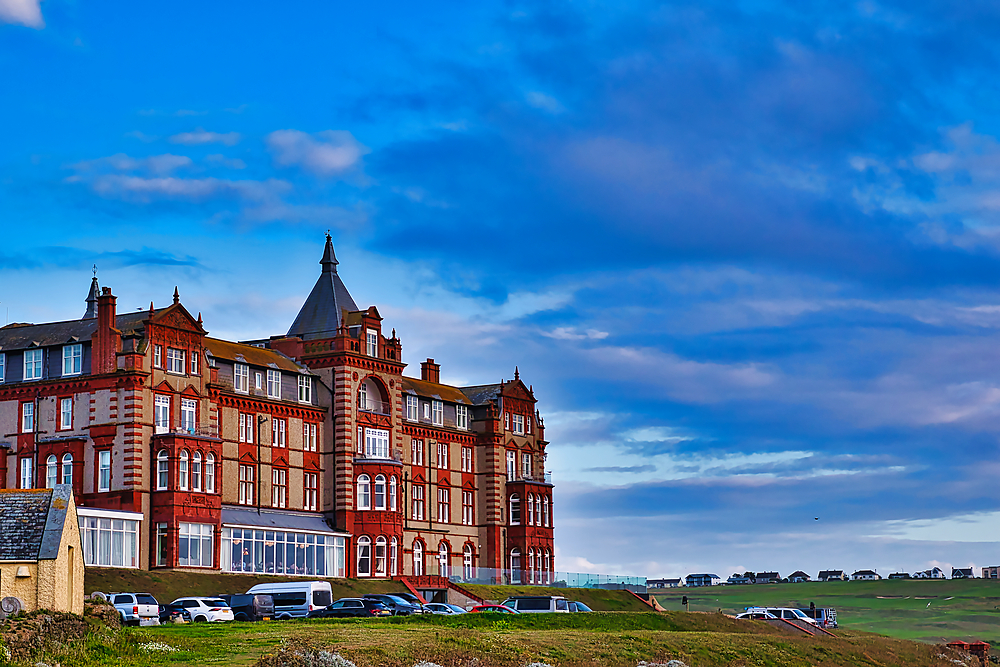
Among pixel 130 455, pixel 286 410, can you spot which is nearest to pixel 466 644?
pixel 130 455

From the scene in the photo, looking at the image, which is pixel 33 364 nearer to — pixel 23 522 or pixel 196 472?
pixel 196 472

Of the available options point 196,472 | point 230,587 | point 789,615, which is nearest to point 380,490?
point 196,472

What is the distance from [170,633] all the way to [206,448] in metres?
40.1

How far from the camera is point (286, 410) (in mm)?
100938

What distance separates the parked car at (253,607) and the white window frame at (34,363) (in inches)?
1095

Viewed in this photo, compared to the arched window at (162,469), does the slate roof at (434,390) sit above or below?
above

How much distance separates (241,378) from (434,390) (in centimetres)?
2417

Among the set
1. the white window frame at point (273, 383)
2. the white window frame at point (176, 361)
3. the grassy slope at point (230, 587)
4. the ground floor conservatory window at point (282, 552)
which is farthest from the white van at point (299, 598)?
the white window frame at point (273, 383)

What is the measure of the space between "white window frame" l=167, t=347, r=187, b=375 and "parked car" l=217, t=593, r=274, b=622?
2378 cm

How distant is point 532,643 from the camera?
53938 millimetres

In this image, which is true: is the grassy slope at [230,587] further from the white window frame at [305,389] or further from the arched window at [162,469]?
the white window frame at [305,389]

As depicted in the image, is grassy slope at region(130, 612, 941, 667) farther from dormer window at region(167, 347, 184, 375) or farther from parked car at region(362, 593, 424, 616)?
dormer window at region(167, 347, 184, 375)

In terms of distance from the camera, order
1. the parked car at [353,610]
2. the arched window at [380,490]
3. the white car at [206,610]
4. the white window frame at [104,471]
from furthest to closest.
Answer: the arched window at [380,490] < the white window frame at [104,471] < the parked car at [353,610] < the white car at [206,610]

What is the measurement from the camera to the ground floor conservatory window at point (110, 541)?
8319 cm
